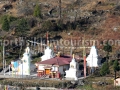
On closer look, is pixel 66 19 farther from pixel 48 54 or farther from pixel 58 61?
pixel 58 61

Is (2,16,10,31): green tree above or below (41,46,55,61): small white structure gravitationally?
above

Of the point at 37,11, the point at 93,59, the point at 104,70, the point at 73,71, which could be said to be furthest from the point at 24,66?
the point at 37,11

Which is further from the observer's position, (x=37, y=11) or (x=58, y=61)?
(x=37, y=11)

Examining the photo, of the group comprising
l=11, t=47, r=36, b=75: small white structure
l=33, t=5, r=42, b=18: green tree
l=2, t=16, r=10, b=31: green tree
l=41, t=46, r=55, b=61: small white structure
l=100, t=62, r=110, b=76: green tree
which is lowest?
l=100, t=62, r=110, b=76: green tree

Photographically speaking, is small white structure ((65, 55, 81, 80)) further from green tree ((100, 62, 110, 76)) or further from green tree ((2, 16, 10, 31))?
green tree ((2, 16, 10, 31))

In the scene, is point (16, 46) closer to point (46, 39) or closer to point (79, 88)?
point (46, 39)

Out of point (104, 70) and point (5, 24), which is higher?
point (5, 24)

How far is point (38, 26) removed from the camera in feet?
221

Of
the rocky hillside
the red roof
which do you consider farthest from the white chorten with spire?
the rocky hillside

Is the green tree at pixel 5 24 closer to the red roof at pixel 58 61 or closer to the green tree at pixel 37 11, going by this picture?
the green tree at pixel 37 11

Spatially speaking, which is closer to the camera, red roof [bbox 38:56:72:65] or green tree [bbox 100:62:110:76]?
green tree [bbox 100:62:110:76]

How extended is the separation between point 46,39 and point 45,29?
1.86 meters

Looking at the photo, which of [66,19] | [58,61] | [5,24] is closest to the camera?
[58,61]

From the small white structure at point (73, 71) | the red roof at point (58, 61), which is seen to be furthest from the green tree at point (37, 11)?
the small white structure at point (73, 71)
